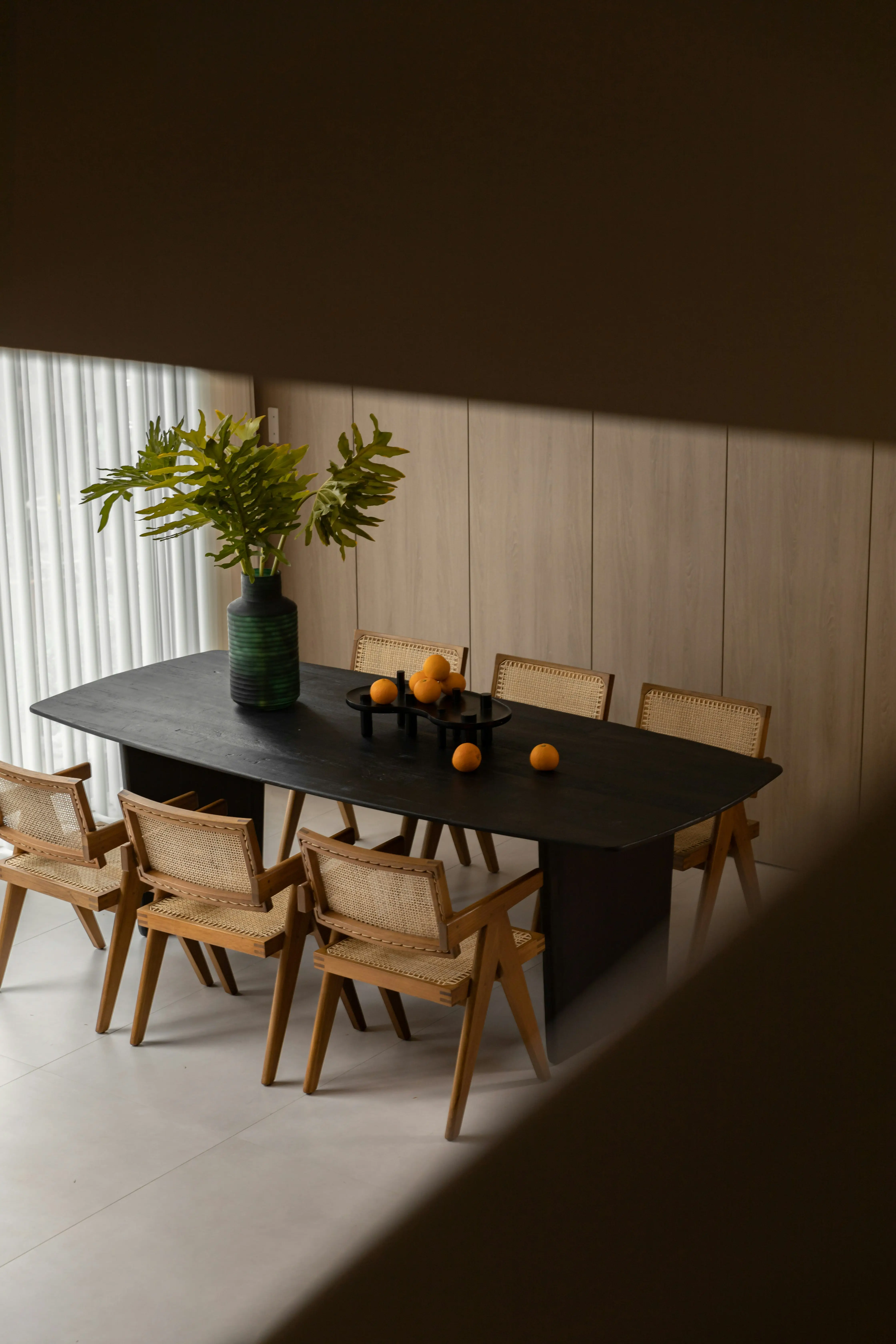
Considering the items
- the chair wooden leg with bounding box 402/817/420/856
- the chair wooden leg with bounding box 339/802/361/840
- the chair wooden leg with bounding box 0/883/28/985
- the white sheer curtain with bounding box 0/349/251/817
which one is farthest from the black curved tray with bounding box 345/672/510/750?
the white sheer curtain with bounding box 0/349/251/817

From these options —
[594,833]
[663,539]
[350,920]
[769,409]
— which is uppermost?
[769,409]

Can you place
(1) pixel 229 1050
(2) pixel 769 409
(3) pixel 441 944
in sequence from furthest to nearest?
(1) pixel 229 1050 < (3) pixel 441 944 < (2) pixel 769 409

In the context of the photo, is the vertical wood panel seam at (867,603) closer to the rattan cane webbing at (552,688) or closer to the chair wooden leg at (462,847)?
the rattan cane webbing at (552,688)

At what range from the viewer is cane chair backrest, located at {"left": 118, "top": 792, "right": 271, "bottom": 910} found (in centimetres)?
340

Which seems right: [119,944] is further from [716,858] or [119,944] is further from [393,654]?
[716,858]

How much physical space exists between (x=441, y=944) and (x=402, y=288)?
3.04m

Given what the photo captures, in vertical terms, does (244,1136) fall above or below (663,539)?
Result: below

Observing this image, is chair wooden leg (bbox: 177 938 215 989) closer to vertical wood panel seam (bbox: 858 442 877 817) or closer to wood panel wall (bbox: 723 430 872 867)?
wood panel wall (bbox: 723 430 872 867)

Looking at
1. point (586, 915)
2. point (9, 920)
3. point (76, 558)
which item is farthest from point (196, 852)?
point (76, 558)

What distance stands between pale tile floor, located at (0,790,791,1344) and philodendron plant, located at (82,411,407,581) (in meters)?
1.47

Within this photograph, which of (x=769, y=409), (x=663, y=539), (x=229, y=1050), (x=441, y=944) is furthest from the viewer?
(x=663, y=539)

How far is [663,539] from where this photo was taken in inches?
202

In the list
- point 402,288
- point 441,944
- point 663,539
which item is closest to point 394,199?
point 402,288

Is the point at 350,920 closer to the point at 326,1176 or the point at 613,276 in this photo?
the point at 326,1176
